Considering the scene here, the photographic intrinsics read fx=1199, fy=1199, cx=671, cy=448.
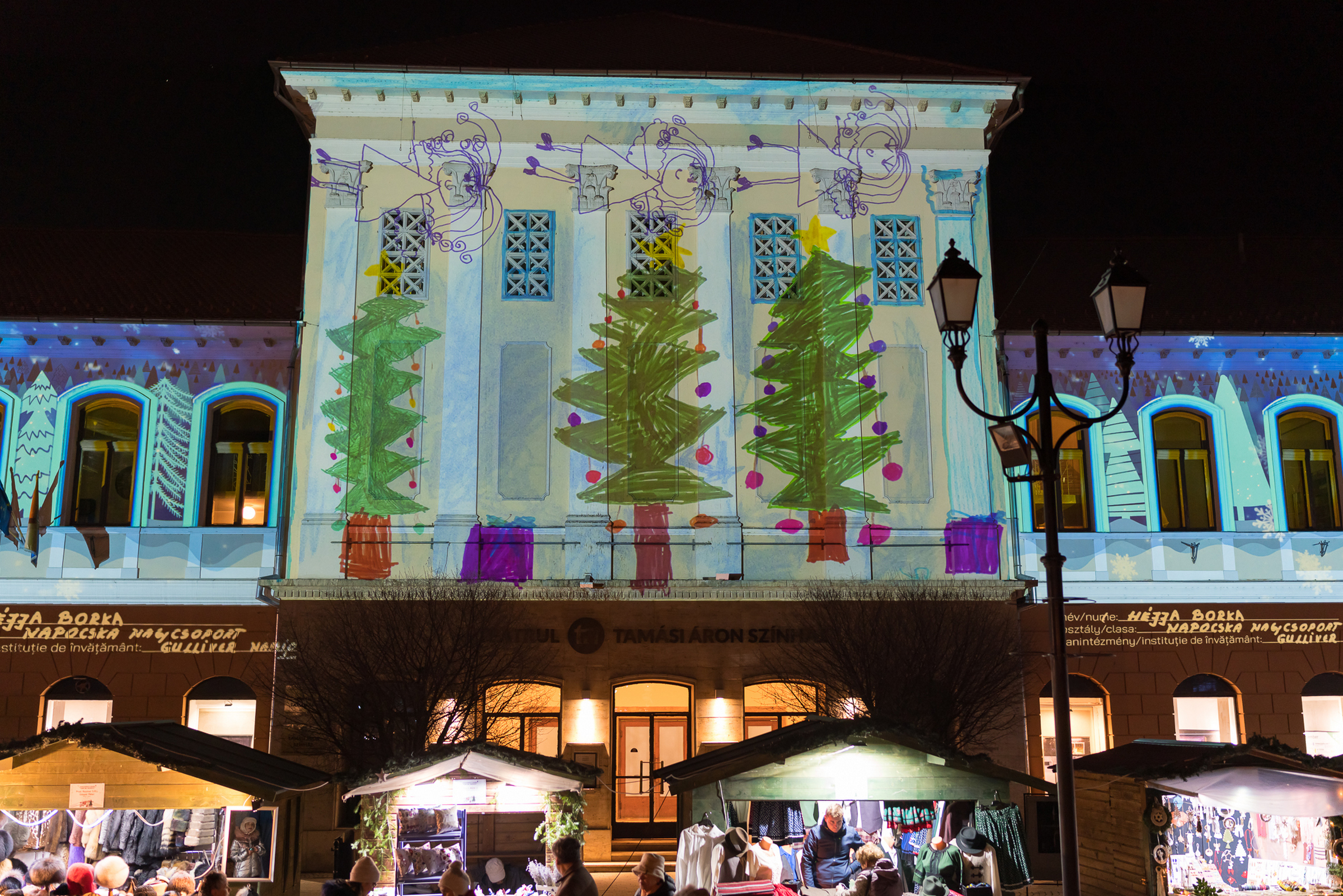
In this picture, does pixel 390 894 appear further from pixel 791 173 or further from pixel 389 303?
pixel 791 173

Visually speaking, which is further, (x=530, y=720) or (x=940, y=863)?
(x=530, y=720)

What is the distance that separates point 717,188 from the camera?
2280cm

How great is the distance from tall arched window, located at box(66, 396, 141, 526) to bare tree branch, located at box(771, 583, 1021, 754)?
39.7ft

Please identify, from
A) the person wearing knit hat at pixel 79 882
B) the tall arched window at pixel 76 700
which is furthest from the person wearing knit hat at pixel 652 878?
the tall arched window at pixel 76 700

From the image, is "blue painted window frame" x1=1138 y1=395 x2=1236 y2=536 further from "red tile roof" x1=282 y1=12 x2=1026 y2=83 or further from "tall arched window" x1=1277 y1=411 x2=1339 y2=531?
"red tile roof" x1=282 y1=12 x2=1026 y2=83

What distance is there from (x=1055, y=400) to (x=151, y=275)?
19.3 m

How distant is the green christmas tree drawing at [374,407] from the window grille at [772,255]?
20.0 ft

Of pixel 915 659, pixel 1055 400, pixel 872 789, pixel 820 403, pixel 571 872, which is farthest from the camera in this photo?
pixel 820 403

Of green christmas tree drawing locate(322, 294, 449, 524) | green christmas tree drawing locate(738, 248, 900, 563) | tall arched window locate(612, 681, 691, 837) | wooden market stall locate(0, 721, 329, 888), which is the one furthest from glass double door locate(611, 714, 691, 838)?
wooden market stall locate(0, 721, 329, 888)

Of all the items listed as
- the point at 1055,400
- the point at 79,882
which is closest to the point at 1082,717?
the point at 1055,400

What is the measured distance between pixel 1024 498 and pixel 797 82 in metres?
8.88

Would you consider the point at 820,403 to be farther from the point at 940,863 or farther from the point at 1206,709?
the point at 940,863

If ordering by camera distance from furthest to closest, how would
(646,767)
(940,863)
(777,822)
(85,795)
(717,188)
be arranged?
(717,188) < (646,767) < (777,822) < (940,863) < (85,795)

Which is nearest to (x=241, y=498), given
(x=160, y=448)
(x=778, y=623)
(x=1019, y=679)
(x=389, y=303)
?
(x=160, y=448)
